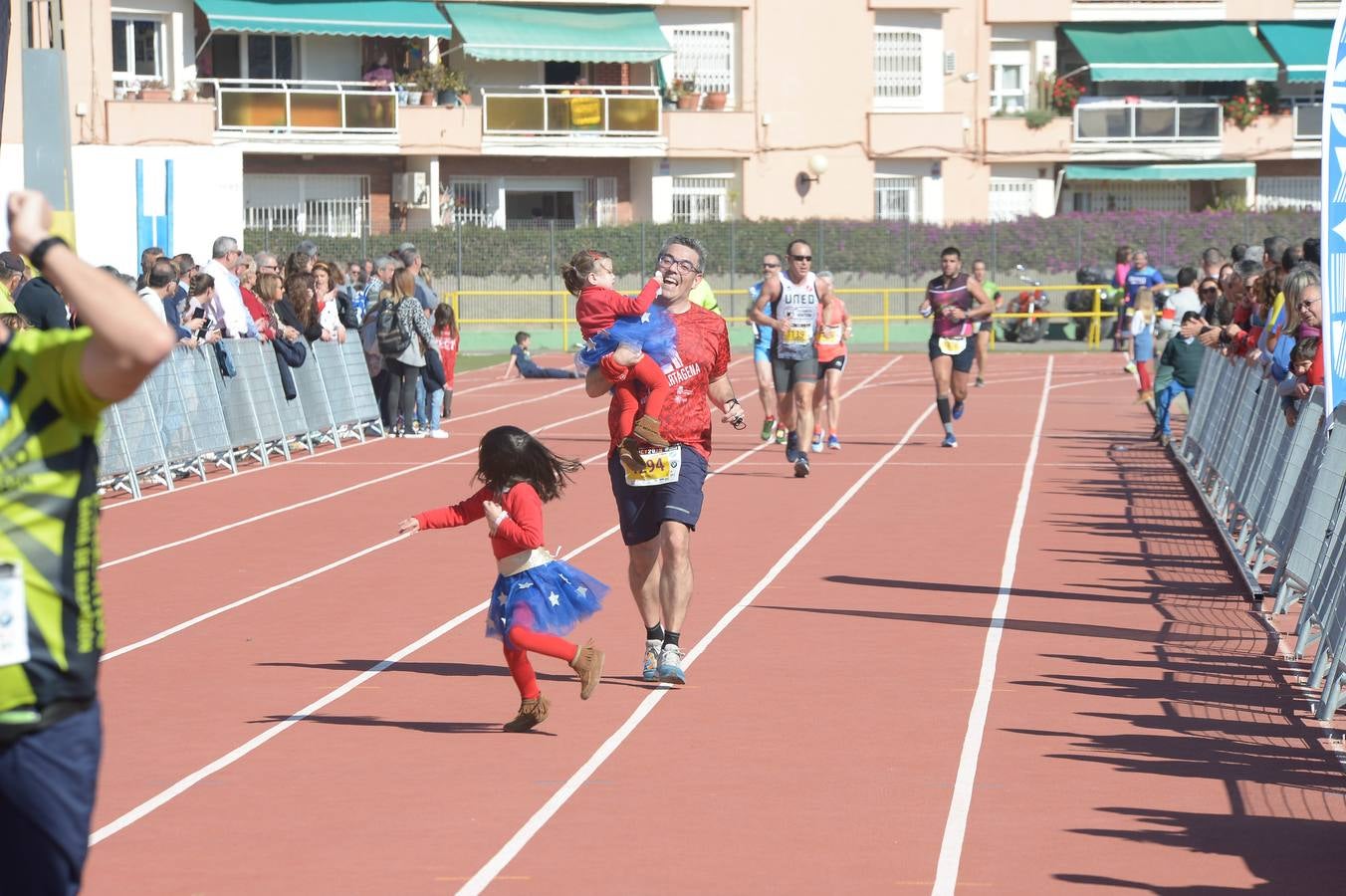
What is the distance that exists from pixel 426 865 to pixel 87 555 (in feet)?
9.17

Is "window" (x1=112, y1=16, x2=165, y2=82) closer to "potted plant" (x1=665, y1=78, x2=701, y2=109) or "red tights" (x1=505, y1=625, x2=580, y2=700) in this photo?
"potted plant" (x1=665, y1=78, x2=701, y2=109)

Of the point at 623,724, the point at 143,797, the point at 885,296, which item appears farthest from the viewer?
the point at 885,296

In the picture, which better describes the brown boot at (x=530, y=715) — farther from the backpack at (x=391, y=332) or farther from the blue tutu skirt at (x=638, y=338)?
the backpack at (x=391, y=332)

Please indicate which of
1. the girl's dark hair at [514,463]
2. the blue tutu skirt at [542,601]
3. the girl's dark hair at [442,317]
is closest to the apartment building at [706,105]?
the girl's dark hair at [442,317]

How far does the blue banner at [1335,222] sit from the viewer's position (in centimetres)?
1044

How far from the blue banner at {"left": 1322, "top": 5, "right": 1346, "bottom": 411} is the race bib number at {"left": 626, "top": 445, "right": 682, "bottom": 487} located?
10.6 ft

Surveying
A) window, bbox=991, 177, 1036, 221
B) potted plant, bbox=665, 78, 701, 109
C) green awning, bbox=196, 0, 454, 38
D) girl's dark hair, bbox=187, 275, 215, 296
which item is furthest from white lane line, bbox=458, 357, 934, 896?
window, bbox=991, 177, 1036, 221

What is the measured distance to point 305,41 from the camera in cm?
5044

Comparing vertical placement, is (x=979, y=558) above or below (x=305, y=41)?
below

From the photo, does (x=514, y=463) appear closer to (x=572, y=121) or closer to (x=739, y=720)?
(x=739, y=720)

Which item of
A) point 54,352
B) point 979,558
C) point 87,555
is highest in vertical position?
point 54,352

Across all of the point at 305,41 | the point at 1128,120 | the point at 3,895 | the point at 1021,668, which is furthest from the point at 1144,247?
the point at 3,895

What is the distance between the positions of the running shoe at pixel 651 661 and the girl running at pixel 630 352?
82 cm

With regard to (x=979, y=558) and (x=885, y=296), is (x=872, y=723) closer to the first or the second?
(x=979, y=558)
